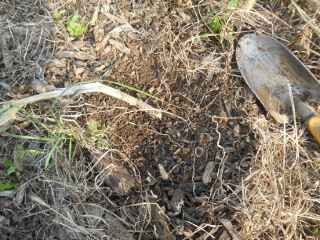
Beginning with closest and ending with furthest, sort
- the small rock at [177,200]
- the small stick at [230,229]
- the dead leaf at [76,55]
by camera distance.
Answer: the small stick at [230,229] → the small rock at [177,200] → the dead leaf at [76,55]

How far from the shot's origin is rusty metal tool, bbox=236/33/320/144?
173cm

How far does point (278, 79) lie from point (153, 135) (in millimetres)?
779

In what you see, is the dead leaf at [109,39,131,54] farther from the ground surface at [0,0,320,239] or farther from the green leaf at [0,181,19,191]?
the green leaf at [0,181,19,191]

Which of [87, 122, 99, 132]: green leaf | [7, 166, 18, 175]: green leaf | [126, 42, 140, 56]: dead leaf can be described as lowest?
[7, 166, 18, 175]: green leaf

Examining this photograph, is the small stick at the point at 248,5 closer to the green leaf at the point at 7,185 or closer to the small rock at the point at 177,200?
the small rock at the point at 177,200

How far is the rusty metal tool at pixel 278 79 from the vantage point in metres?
1.73

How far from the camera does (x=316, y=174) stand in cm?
162

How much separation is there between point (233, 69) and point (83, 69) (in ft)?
2.76

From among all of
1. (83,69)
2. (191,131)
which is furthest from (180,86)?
(83,69)

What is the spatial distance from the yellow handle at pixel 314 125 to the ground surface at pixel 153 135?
5 centimetres

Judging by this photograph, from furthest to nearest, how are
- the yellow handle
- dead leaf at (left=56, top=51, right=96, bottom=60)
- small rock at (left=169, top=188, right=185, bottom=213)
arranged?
dead leaf at (left=56, top=51, right=96, bottom=60) < the yellow handle < small rock at (left=169, top=188, right=185, bottom=213)

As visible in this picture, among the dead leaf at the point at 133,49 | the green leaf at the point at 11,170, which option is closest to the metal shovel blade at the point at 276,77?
the dead leaf at the point at 133,49

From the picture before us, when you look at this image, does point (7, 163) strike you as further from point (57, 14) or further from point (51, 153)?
point (57, 14)

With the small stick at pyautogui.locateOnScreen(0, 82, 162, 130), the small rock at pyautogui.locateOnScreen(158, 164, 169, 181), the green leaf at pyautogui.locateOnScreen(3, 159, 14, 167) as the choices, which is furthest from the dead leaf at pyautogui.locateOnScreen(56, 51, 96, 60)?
the small rock at pyautogui.locateOnScreen(158, 164, 169, 181)
